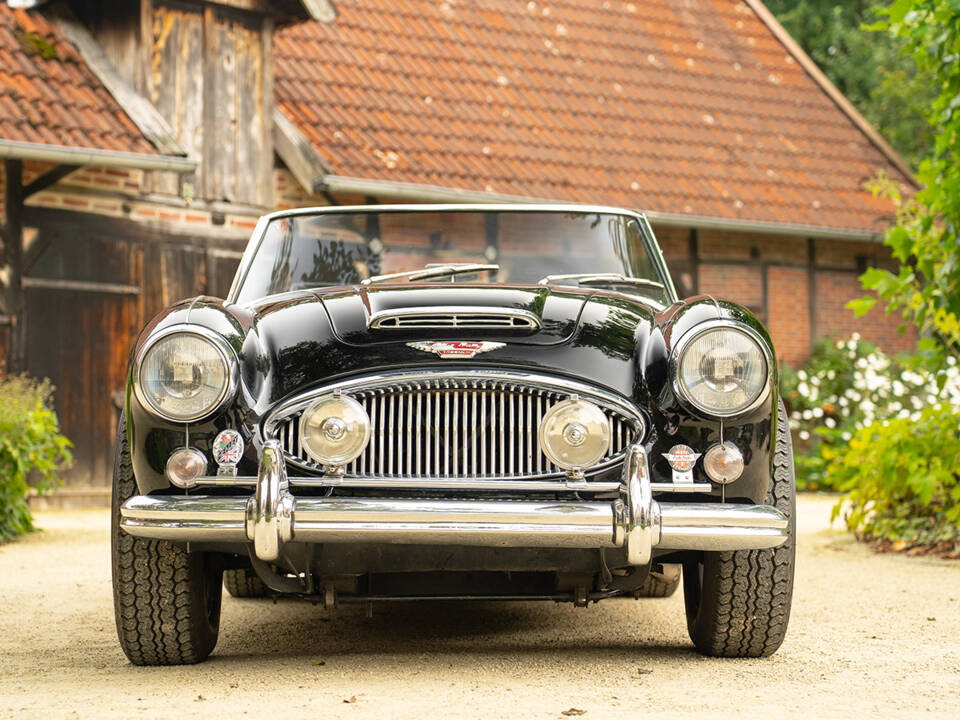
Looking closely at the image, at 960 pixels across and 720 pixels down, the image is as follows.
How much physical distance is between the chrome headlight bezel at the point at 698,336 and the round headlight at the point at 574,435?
0.23 m

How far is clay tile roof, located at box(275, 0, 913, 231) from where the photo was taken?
508 inches

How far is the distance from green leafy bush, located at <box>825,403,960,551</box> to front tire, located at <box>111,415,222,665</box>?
178 inches

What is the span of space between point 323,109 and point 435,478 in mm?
9645

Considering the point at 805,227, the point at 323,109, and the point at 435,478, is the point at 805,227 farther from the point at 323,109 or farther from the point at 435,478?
the point at 435,478

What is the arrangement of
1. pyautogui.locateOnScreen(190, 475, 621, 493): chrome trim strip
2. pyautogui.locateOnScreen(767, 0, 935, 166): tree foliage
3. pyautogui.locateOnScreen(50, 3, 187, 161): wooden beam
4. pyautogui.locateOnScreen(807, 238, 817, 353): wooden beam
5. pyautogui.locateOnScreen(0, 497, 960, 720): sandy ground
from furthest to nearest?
pyautogui.locateOnScreen(767, 0, 935, 166): tree foliage, pyautogui.locateOnScreen(807, 238, 817, 353): wooden beam, pyautogui.locateOnScreen(50, 3, 187, 161): wooden beam, pyautogui.locateOnScreen(190, 475, 621, 493): chrome trim strip, pyautogui.locateOnScreen(0, 497, 960, 720): sandy ground

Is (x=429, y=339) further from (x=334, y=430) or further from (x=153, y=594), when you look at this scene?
(x=153, y=594)

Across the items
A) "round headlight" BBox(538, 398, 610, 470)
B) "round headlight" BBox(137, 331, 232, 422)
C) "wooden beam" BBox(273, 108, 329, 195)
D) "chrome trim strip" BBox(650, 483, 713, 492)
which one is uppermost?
"wooden beam" BBox(273, 108, 329, 195)

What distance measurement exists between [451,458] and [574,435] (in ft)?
1.10

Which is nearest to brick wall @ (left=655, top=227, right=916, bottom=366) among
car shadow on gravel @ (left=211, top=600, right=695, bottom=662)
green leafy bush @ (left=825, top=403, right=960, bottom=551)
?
green leafy bush @ (left=825, top=403, right=960, bottom=551)

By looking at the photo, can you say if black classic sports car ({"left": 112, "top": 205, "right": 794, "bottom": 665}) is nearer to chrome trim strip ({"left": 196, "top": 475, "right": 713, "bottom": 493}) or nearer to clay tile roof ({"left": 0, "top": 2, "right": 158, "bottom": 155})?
chrome trim strip ({"left": 196, "top": 475, "right": 713, "bottom": 493})

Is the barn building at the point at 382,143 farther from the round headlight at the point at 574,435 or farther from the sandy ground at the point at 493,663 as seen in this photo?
the round headlight at the point at 574,435

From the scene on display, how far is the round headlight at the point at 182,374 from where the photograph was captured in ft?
11.8

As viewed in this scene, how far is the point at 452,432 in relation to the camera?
361 cm

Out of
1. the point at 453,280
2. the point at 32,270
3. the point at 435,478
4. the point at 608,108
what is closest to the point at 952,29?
the point at 453,280
